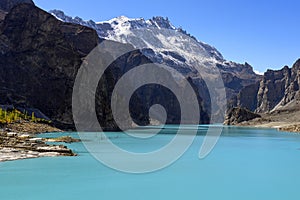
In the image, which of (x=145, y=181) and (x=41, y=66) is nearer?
(x=145, y=181)

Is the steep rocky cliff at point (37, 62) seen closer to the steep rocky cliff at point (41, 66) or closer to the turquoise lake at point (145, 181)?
the steep rocky cliff at point (41, 66)

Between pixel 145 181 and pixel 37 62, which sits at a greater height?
pixel 37 62

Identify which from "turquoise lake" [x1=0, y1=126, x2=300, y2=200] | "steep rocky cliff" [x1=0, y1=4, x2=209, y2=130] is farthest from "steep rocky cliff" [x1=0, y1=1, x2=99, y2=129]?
"turquoise lake" [x1=0, y1=126, x2=300, y2=200]

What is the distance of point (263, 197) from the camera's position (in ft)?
101

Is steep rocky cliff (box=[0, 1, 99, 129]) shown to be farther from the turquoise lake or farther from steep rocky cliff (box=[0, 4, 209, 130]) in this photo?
the turquoise lake

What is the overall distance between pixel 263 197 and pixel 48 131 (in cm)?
8565

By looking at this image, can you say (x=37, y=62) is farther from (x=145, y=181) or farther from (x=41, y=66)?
(x=145, y=181)

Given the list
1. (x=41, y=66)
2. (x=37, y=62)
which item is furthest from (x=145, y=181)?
(x=37, y=62)

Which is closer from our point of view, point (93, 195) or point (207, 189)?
point (93, 195)

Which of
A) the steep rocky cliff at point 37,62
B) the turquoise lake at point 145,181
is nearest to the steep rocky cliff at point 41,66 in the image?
the steep rocky cliff at point 37,62

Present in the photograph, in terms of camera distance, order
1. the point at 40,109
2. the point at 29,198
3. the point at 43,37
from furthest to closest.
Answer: the point at 43,37 < the point at 40,109 < the point at 29,198

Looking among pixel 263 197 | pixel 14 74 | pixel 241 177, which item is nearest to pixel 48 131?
pixel 14 74

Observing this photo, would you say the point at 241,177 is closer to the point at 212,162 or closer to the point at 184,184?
the point at 184,184

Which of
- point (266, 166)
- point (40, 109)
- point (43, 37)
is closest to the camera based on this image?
point (266, 166)
